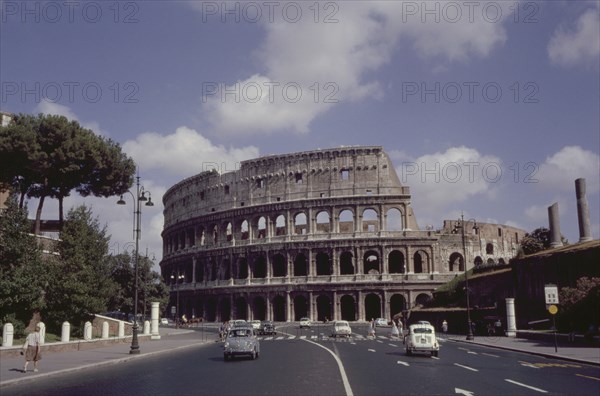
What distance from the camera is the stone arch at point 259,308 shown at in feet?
226

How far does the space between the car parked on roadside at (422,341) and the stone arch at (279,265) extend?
1865 inches

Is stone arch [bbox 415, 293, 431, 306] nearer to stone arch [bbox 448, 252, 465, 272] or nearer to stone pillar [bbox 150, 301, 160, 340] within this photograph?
stone arch [bbox 448, 252, 465, 272]

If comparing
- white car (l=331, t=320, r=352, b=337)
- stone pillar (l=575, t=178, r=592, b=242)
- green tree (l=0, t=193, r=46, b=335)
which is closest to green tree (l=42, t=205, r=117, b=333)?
green tree (l=0, t=193, r=46, b=335)

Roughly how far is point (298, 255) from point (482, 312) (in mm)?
28333

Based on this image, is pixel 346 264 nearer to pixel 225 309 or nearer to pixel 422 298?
pixel 422 298

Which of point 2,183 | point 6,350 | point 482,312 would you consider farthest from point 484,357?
point 2,183

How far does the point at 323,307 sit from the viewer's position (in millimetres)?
68875

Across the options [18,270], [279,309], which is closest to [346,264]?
[279,309]

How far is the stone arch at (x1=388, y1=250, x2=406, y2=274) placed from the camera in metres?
67.6

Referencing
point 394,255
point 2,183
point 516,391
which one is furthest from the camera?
point 394,255

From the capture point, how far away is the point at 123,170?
45.6 metres

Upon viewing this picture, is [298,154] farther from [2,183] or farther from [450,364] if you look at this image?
[450,364]

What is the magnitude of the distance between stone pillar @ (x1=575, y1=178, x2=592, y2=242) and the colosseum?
1491 centimetres

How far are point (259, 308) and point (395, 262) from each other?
18.2m
